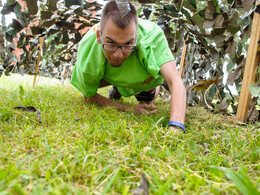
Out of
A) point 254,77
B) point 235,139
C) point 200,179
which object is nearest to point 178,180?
point 200,179

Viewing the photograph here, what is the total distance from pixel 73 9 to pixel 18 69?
92 centimetres

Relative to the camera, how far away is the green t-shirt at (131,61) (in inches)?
56.6

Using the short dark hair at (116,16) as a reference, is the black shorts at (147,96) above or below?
below

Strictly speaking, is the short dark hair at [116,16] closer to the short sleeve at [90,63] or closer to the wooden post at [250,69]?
the short sleeve at [90,63]

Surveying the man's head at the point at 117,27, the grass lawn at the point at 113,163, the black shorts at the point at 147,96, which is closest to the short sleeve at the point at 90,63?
the man's head at the point at 117,27

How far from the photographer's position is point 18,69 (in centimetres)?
220

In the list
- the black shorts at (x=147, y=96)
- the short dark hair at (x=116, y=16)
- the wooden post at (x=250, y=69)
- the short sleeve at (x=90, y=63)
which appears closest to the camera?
the short dark hair at (x=116, y=16)

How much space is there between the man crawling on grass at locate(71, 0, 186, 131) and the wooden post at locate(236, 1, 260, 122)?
51 cm

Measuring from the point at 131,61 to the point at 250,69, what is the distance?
32.7 inches

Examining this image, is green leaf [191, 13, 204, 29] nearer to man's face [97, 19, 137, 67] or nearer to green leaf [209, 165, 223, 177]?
man's face [97, 19, 137, 67]

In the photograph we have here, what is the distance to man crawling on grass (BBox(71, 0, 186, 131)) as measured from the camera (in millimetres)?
1226

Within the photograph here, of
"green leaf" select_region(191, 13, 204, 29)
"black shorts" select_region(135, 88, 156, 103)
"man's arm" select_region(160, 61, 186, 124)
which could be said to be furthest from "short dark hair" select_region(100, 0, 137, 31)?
"black shorts" select_region(135, 88, 156, 103)

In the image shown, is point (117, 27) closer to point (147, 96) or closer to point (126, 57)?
point (126, 57)

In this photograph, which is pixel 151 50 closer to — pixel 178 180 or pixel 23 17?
pixel 23 17
